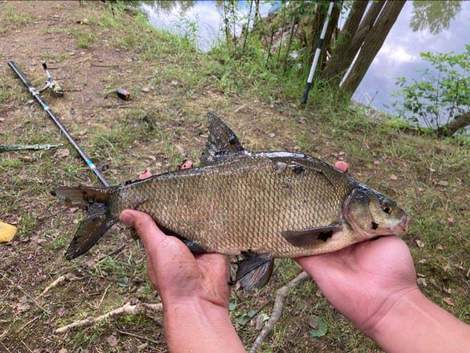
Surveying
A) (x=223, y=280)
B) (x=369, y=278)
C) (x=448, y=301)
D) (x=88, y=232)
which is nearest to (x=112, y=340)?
(x=88, y=232)

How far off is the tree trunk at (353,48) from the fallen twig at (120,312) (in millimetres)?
4191

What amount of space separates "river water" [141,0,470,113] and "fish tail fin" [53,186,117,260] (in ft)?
16.4

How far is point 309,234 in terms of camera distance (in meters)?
2.12

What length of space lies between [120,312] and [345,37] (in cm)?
443

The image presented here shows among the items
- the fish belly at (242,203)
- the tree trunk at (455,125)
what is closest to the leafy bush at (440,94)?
the tree trunk at (455,125)

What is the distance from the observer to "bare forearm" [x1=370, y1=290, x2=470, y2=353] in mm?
1846

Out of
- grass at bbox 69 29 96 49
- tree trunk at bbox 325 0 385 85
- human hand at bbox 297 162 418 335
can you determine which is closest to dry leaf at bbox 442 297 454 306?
human hand at bbox 297 162 418 335

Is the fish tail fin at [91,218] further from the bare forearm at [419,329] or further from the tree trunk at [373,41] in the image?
the tree trunk at [373,41]

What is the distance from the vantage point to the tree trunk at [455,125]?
5.62 m

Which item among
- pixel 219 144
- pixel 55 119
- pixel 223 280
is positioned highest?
pixel 219 144

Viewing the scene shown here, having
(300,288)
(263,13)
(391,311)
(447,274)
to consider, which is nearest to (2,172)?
(300,288)

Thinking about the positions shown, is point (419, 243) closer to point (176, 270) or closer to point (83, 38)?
point (176, 270)

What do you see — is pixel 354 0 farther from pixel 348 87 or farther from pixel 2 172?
pixel 2 172

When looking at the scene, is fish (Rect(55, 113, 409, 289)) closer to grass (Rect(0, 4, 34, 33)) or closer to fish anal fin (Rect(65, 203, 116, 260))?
fish anal fin (Rect(65, 203, 116, 260))
